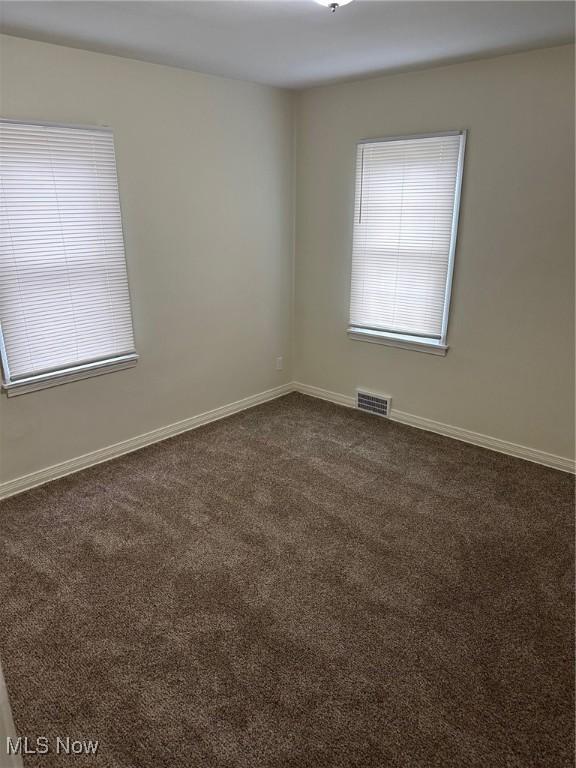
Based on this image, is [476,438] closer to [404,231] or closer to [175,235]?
[404,231]

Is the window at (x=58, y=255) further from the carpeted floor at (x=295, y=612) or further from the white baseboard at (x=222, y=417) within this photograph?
the carpeted floor at (x=295, y=612)

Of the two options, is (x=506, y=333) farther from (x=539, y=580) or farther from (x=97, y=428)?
(x=97, y=428)

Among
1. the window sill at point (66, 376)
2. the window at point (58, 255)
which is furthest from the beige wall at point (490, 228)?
the window sill at point (66, 376)

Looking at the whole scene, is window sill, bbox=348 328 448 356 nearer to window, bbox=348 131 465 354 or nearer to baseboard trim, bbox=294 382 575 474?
window, bbox=348 131 465 354

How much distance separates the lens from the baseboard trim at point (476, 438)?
10.8 ft

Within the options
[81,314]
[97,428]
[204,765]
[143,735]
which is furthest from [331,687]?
[81,314]

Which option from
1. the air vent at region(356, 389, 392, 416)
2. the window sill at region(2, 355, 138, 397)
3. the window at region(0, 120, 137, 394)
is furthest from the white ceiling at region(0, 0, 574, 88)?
the air vent at region(356, 389, 392, 416)

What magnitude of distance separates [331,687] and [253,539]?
92 centimetres

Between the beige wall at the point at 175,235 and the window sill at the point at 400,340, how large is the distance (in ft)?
2.49

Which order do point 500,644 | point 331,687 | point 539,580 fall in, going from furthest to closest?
point 539,580
point 500,644
point 331,687

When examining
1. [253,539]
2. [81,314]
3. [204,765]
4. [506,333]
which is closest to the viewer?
[204,765]

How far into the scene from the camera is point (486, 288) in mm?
3326

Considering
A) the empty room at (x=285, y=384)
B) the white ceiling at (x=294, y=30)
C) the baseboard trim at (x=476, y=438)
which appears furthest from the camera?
the baseboard trim at (x=476, y=438)

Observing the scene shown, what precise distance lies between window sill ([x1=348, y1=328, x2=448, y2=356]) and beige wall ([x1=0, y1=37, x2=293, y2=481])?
76 cm
